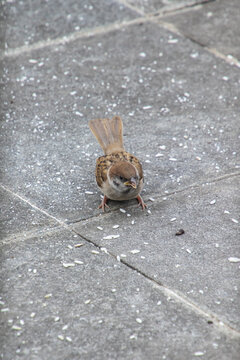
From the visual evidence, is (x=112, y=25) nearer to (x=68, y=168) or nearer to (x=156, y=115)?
(x=156, y=115)

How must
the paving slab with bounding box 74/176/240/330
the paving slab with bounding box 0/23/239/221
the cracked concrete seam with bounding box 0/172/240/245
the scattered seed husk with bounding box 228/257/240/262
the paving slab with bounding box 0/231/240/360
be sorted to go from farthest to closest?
the paving slab with bounding box 0/23/239/221 < the cracked concrete seam with bounding box 0/172/240/245 < the scattered seed husk with bounding box 228/257/240/262 < the paving slab with bounding box 74/176/240/330 < the paving slab with bounding box 0/231/240/360

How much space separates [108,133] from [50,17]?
2869mm

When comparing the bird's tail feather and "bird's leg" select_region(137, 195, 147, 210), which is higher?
the bird's tail feather

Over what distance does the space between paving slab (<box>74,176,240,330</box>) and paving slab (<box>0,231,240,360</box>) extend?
5.5 inches

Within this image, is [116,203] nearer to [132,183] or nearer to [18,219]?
[132,183]

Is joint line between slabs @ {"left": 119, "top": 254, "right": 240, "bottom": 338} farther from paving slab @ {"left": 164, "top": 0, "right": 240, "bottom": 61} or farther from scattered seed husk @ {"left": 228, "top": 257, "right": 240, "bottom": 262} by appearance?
paving slab @ {"left": 164, "top": 0, "right": 240, "bottom": 61}

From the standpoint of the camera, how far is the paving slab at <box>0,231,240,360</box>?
3.35m

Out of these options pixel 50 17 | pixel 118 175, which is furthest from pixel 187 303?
pixel 50 17

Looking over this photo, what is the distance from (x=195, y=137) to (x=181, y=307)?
88.6 inches

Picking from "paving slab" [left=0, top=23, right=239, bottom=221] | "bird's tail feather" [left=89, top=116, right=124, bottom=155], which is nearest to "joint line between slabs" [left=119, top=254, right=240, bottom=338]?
"paving slab" [left=0, top=23, right=239, bottom=221]

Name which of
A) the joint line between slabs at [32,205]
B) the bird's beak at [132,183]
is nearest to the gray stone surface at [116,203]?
the joint line between slabs at [32,205]

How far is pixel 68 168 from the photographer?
5.19 meters

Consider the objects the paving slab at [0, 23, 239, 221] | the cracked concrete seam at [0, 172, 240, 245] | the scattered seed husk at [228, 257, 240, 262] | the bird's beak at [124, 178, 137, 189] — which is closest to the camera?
the scattered seed husk at [228, 257, 240, 262]

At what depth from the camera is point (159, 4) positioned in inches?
300
